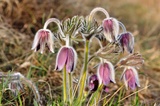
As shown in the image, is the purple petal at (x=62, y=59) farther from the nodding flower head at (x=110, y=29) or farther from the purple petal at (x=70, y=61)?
the nodding flower head at (x=110, y=29)

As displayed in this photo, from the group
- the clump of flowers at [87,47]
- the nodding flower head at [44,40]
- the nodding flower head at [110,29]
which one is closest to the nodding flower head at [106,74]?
the clump of flowers at [87,47]

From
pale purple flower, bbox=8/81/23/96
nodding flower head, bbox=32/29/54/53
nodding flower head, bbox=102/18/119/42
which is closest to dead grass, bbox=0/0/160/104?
pale purple flower, bbox=8/81/23/96

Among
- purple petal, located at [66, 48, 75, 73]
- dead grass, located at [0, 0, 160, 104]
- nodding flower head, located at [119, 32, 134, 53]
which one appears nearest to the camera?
purple petal, located at [66, 48, 75, 73]

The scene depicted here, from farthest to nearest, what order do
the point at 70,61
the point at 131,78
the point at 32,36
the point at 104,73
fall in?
the point at 32,36 < the point at 131,78 < the point at 104,73 < the point at 70,61

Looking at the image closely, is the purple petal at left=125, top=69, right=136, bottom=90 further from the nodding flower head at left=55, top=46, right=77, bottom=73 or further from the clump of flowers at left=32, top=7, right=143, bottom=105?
the nodding flower head at left=55, top=46, right=77, bottom=73

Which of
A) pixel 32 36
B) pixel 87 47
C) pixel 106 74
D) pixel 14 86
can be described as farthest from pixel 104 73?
pixel 32 36

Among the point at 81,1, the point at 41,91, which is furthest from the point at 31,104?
the point at 81,1

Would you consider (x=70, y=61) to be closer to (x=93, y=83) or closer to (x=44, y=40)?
(x=44, y=40)
